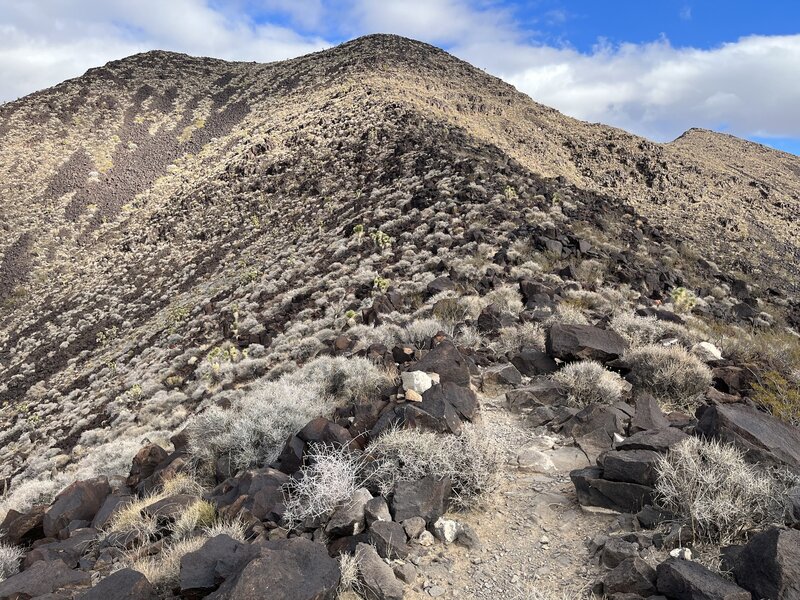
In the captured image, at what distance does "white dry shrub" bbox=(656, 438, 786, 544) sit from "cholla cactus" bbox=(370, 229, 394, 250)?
12.7 meters

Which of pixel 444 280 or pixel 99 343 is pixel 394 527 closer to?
pixel 444 280

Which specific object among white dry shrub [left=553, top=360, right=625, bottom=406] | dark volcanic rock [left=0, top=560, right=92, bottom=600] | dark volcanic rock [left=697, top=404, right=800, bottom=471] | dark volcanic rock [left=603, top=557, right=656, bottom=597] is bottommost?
dark volcanic rock [left=0, top=560, right=92, bottom=600]

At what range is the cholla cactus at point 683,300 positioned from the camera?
11.8 m

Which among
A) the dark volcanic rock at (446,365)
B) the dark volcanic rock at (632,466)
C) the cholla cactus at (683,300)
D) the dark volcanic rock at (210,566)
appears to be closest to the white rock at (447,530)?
the dark volcanic rock at (632,466)

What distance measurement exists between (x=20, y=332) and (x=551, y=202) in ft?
81.6

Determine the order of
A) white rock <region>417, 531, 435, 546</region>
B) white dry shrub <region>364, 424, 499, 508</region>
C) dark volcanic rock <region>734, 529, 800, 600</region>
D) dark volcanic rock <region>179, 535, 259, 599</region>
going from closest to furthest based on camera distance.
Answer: dark volcanic rock <region>734, 529, 800, 600</region>, dark volcanic rock <region>179, 535, 259, 599</region>, white rock <region>417, 531, 435, 546</region>, white dry shrub <region>364, 424, 499, 508</region>

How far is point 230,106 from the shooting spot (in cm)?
4984

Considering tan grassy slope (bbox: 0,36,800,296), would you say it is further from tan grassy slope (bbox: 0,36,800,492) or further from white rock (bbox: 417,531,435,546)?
white rock (bbox: 417,531,435,546)

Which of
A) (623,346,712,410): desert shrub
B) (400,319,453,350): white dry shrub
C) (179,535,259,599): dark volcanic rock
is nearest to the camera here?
(179,535,259,599): dark volcanic rock

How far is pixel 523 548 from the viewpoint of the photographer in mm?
4422

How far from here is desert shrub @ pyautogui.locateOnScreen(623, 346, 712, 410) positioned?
7.16 meters

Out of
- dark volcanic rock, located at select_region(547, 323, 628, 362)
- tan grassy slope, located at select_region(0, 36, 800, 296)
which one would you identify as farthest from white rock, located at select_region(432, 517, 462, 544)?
tan grassy slope, located at select_region(0, 36, 800, 296)

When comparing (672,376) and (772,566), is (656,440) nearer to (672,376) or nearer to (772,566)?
(772,566)

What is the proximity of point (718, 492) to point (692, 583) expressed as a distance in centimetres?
115
